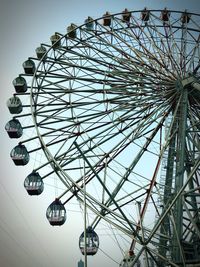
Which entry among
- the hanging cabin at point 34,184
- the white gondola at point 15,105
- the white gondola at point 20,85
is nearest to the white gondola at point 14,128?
the white gondola at point 15,105

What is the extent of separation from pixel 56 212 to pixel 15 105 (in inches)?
285

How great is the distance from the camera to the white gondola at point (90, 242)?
14.3 meters

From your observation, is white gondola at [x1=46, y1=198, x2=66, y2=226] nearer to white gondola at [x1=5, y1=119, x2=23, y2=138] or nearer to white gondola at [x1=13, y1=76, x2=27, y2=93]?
white gondola at [x1=5, y1=119, x2=23, y2=138]

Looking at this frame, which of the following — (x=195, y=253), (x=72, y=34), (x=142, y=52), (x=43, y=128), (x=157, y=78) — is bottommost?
(x=195, y=253)

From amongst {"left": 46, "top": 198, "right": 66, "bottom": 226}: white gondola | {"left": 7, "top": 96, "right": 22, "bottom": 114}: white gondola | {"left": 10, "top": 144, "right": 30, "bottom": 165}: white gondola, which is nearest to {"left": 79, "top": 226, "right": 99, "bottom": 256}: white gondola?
{"left": 46, "top": 198, "right": 66, "bottom": 226}: white gondola

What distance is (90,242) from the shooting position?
47.4 ft

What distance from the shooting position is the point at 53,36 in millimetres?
22297

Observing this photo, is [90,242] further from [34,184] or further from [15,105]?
[15,105]

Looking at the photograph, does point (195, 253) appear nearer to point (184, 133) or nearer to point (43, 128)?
point (184, 133)

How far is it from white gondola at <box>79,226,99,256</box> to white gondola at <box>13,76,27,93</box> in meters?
9.43

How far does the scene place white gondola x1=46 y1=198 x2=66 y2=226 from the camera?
15.3m

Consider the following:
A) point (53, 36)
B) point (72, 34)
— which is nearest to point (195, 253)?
point (72, 34)

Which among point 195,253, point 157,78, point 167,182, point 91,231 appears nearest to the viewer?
point 195,253

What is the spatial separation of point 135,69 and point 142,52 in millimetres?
1743
